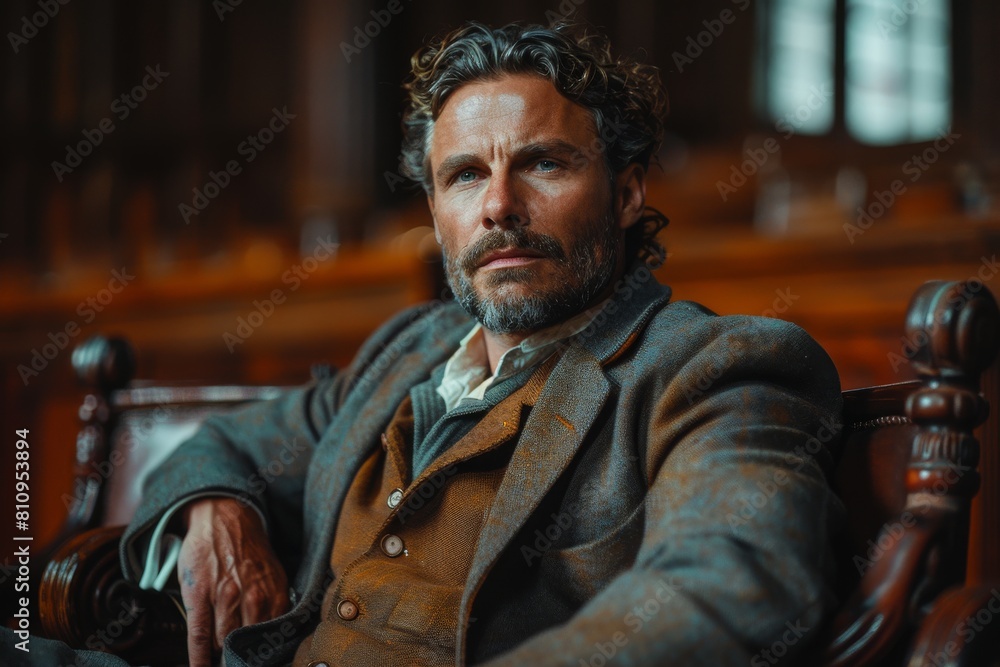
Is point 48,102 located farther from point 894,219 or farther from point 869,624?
point 869,624

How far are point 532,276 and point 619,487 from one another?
0.40 m

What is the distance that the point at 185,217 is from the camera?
5.92 metres

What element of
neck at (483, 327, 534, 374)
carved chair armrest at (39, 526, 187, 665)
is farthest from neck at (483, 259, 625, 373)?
carved chair armrest at (39, 526, 187, 665)

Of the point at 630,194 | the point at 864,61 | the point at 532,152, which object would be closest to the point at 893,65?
the point at 864,61

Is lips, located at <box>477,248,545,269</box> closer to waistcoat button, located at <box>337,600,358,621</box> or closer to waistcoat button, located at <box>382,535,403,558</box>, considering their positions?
waistcoat button, located at <box>382,535,403,558</box>

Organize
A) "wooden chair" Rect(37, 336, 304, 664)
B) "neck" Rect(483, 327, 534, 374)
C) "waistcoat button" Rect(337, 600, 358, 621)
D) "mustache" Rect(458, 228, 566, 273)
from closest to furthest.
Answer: "waistcoat button" Rect(337, 600, 358, 621), "mustache" Rect(458, 228, 566, 273), "neck" Rect(483, 327, 534, 374), "wooden chair" Rect(37, 336, 304, 664)

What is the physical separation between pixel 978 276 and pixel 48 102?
558 cm

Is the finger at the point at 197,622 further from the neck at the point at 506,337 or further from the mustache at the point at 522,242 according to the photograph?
the mustache at the point at 522,242

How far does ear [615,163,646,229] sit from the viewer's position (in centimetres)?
182

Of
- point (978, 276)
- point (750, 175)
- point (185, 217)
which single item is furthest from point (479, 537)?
point (185, 217)

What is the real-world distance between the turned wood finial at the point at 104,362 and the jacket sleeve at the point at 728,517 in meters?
1.40

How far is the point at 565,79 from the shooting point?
1.71 m

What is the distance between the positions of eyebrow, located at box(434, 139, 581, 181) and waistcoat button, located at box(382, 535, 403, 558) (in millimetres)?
636

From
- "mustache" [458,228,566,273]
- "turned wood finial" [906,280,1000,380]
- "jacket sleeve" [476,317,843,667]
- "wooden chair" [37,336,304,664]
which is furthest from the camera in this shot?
"wooden chair" [37,336,304,664]
